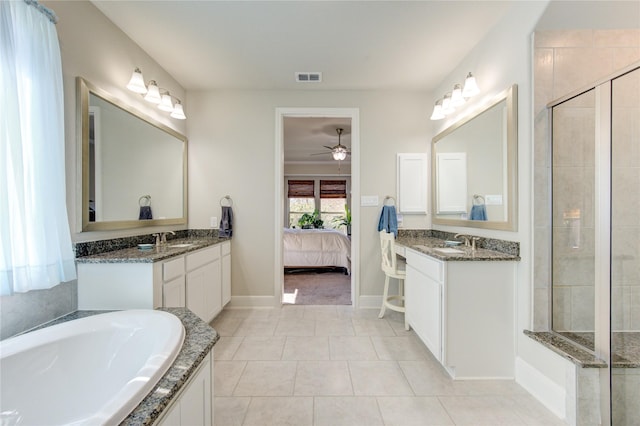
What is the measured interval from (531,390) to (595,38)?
7.51ft

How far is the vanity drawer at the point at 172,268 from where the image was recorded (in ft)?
6.37

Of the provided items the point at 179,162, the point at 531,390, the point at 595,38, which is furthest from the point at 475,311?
the point at 179,162

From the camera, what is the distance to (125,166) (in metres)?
2.30

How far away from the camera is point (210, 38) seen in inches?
91.9

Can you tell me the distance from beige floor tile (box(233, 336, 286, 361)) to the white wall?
845 mm

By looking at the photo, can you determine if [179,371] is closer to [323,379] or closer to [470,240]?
[323,379]

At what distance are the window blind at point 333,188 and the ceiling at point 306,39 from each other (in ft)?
15.9

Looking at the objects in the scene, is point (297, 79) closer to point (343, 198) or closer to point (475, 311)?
point (475, 311)

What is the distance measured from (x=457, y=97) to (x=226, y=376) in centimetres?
295

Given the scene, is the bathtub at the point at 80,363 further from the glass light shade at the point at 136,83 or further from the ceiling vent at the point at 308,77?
the ceiling vent at the point at 308,77

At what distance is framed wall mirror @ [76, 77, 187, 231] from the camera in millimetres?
1876

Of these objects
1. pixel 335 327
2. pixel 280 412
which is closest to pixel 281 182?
pixel 335 327

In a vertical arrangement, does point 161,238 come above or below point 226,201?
below

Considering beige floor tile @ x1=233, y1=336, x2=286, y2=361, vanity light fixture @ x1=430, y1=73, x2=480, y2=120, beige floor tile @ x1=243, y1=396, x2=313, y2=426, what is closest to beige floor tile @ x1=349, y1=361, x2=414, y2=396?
beige floor tile @ x1=243, y1=396, x2=313, y2=426
